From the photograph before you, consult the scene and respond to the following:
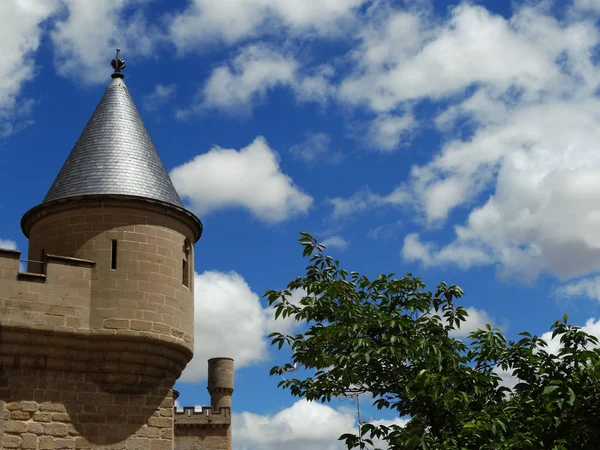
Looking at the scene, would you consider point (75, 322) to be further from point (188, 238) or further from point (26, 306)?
point (188, 238)

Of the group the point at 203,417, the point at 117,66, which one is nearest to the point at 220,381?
the point at 203,417

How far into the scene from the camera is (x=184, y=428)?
133 ft

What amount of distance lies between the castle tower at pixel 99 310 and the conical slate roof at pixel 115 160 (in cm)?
4

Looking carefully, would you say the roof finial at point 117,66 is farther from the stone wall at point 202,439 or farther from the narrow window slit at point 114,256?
the stone wall at point 202,439

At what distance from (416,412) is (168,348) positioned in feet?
16.9

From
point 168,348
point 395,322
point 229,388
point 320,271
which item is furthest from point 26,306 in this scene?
point 229,388

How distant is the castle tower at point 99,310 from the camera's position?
Result: 44.8 feet

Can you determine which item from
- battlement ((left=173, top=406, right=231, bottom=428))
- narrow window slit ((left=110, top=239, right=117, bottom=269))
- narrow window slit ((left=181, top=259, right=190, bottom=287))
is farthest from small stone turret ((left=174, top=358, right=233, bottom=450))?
narrow window slit ((left=110, top=239, right=117, bottom=269))

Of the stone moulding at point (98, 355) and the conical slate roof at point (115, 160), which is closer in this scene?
the stone moulding at point (98, 355)

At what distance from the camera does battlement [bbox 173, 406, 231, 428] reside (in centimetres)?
4066

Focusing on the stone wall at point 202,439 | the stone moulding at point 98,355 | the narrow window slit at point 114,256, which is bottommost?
the stone moulding at point 98,355

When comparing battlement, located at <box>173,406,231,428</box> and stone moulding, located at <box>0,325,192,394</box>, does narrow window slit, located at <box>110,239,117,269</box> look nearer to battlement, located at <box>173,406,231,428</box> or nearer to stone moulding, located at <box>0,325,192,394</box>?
stone moulding, located at <box>0,325,192,394</box>

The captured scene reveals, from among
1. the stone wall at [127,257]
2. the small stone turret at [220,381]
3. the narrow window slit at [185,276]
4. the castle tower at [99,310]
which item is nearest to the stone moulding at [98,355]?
the castle tower at [99,310]

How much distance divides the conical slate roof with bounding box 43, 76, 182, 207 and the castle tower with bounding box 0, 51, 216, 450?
0.04m
